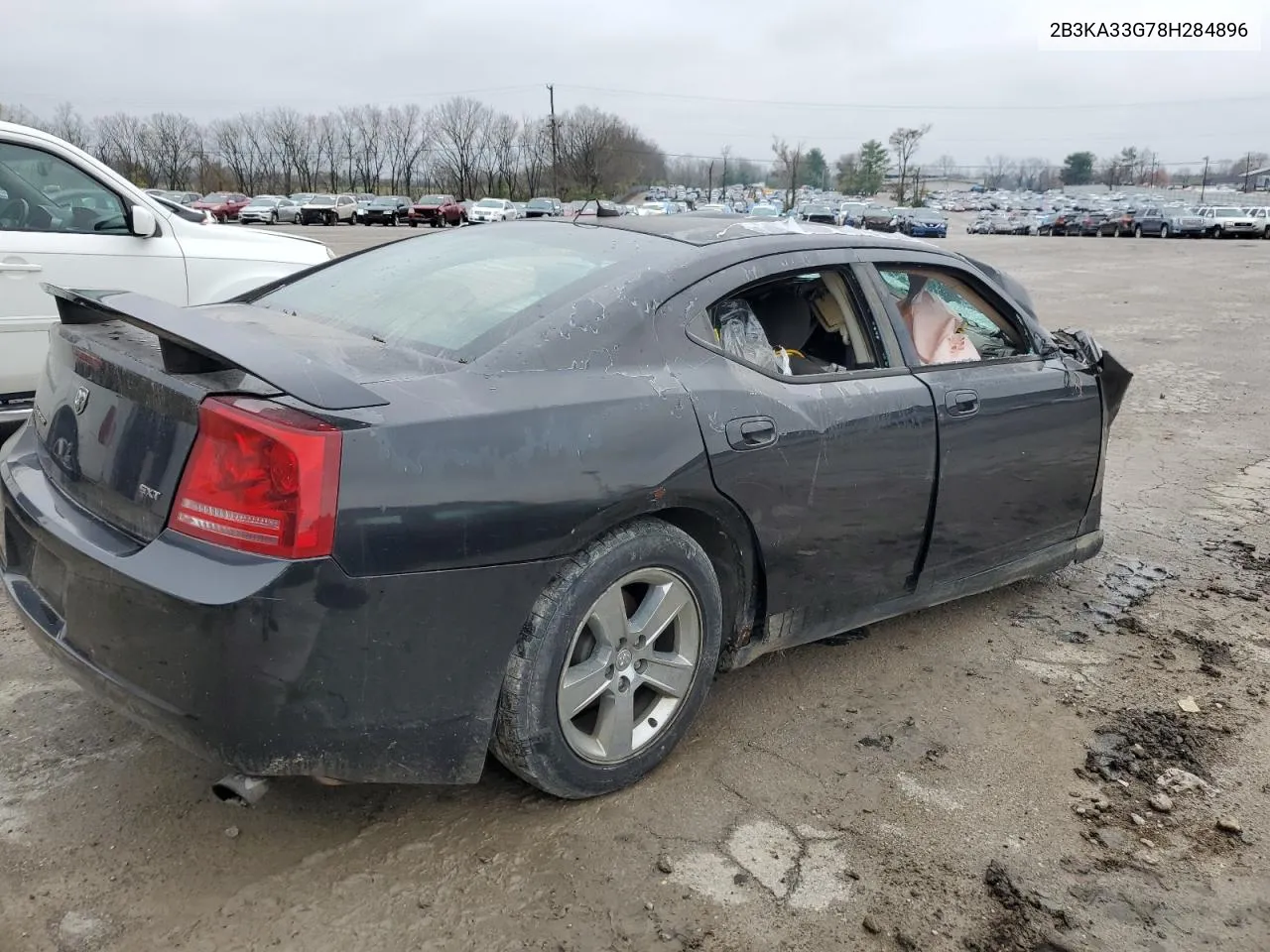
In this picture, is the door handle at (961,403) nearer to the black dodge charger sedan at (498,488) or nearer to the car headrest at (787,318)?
the black dodge charger sedan at (498,488)

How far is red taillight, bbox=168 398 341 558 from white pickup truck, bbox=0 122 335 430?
371cm

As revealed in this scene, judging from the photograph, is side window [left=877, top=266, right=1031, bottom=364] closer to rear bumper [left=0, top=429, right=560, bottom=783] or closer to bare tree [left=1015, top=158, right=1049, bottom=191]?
rear bumper [left=0, top=429, right=560, bottom=783]

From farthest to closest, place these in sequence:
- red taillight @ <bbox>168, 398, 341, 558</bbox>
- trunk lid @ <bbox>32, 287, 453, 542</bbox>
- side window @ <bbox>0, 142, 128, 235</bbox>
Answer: side window @ <bbox>0, 142, 128, 235</bbox> < trunk lid @ <bbox>32, 287, 453, 542</bbox> < red taillight @ <bbox>168, 398, 341, 558</bbox>

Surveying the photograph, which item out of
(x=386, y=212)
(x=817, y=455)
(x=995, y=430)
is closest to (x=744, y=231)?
(x=817, y=455)

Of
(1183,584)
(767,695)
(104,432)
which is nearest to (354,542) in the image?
(104,432)

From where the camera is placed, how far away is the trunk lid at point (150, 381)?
223cm

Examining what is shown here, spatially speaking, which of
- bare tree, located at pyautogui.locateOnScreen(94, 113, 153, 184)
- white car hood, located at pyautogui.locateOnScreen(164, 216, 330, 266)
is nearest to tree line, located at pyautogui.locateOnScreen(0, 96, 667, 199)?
bare tree, located at pyautogui.locateOnScreen(94, 113, 153, 184)

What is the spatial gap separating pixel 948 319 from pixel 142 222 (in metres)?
4.37

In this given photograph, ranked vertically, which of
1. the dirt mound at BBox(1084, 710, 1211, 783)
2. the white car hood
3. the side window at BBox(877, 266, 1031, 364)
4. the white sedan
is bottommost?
the dirt mound at BBox(1084, 710, 1211, 783)

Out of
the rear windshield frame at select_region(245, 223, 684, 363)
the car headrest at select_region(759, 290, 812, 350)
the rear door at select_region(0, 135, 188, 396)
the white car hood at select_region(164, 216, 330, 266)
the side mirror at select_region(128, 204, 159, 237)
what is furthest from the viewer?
the white car hood at select_region(164, 216, 330, 266)

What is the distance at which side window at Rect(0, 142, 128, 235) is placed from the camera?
17.7 feet

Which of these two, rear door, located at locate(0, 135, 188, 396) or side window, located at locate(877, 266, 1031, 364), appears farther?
rear door, located at locate(0, 135, 188, 396)

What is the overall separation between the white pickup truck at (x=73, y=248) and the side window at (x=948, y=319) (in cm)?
410

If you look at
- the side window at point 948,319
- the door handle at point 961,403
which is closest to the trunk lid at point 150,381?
the door handle at point 961,403
